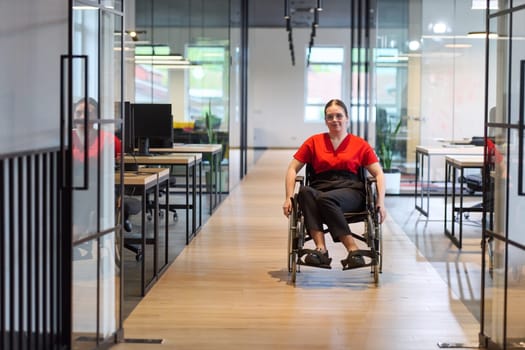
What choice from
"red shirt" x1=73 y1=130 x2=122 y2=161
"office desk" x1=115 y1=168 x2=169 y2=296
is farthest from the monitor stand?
"red shirt" x1=73 y1=130 x2=122 y2=161

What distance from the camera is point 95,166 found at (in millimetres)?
3842

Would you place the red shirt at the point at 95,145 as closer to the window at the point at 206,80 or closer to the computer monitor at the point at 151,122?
the computer monitor at the point at 151,122

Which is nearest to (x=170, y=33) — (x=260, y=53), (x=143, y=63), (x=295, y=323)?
(x=143, y=63)

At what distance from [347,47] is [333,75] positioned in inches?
41.6

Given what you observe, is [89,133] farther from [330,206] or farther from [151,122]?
[151,122]

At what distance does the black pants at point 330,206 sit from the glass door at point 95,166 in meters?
1.95

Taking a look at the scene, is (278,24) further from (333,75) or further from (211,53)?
(211,53)

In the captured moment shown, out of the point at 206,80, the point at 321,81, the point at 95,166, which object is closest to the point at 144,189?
the point at 95,166

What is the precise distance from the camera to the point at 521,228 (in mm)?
3840

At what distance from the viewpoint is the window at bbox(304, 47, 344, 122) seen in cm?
2597

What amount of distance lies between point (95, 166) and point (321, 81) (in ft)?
74.6

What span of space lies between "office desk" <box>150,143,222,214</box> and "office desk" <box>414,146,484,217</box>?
2.29 metres

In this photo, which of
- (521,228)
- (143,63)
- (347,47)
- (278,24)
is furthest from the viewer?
(347,47)

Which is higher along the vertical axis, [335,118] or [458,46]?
[458,46]
